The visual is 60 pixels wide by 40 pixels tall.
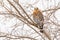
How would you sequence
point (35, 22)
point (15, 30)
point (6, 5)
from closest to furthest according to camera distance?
point (35, 22), point (6, 5), point (15, 30)

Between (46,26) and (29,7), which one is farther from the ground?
(29,7)

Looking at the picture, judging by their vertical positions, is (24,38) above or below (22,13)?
below

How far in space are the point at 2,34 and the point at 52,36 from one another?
0.82m

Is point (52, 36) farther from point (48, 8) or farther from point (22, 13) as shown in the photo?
point (22, 13)

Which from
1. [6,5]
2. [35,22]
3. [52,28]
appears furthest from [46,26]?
[6,5]

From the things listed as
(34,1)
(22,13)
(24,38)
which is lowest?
(24,38)

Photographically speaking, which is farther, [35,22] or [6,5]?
[6,5]

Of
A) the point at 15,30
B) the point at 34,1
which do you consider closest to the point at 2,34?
the point at 15,30

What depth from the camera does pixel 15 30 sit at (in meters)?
3.88

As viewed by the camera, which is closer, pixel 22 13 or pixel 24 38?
pixel 22 13

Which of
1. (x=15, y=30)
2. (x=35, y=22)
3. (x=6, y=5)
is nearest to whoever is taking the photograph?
(x=35, y=22)

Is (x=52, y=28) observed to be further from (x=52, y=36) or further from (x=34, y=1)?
(x=34, y=1)

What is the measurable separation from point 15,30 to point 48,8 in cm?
66

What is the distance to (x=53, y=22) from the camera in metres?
3.93
